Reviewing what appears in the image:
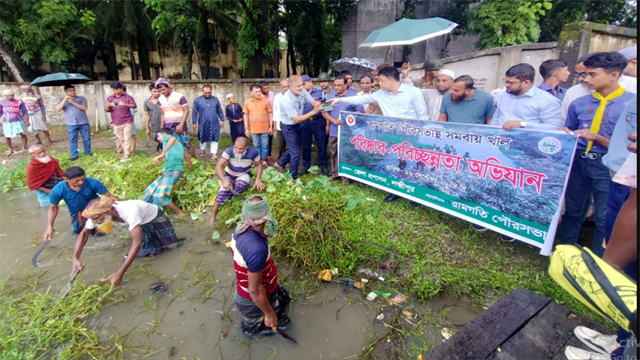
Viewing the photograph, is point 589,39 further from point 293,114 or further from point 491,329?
point 491,329

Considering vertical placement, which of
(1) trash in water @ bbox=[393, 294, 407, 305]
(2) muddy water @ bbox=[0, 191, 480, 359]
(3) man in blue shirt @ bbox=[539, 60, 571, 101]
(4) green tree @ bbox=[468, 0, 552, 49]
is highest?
(4) green tree @ bbox=[468, 0, 552, 49]

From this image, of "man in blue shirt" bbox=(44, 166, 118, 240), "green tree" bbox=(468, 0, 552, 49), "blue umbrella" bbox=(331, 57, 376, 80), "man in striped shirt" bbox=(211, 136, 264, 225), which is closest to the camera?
"man in blue shirt" bbox=(44, 166, 118, 240)

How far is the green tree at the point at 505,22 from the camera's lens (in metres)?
10.6

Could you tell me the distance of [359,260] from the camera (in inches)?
151

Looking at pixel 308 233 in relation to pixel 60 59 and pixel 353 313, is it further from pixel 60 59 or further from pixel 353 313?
pixel 60 59

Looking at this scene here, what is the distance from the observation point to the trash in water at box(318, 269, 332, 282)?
11.9ft

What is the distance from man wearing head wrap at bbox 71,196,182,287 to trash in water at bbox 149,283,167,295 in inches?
13.4

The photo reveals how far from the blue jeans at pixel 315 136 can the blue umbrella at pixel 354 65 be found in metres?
3.30

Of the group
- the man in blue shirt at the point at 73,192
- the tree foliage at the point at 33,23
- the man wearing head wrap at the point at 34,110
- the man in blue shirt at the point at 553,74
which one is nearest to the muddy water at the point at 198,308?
the man in blue shirt at the point at 73,192

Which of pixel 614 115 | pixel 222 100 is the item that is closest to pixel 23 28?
pixel 222 100

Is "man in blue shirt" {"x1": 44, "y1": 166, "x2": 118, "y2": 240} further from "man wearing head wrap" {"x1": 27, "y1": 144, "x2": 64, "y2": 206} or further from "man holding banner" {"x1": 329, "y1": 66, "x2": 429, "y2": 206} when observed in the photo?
"man holding banner" {"x1": 329, "y1": 66, "x2": 429, "y2": 206}

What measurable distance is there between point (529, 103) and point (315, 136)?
347 centimetres

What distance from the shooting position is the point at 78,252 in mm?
3494

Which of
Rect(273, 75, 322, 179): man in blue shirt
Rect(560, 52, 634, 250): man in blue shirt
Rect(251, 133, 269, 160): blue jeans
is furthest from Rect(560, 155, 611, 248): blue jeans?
Rect(251, 133, 269, 160): blue jeans
